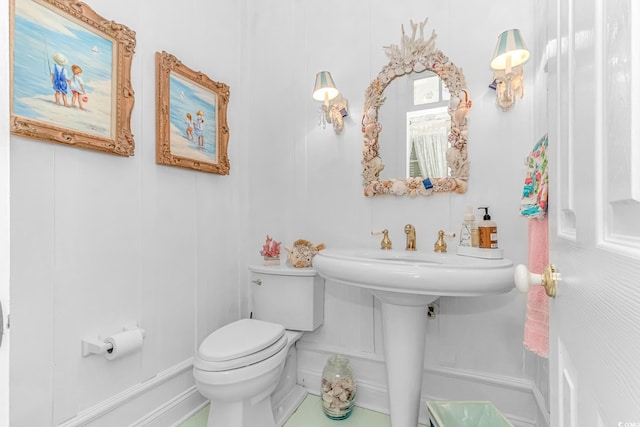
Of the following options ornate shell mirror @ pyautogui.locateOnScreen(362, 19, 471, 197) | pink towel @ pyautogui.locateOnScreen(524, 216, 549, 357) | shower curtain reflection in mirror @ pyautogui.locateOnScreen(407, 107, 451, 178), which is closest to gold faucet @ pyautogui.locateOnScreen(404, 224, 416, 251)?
ornate shell mirror @ pyautogui.locateOnScreen(362, 19, 471, 197)

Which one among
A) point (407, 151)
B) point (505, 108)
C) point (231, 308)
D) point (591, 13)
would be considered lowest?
point (231, 308)

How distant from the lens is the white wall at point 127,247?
1097 millimetres

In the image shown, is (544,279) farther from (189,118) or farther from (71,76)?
(189,118)

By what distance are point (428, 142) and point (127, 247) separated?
152 cm

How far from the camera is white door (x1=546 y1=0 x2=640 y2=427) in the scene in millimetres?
274

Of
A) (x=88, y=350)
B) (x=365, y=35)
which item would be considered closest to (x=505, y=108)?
(x=365, y=35)

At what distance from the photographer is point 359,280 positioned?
120 centimetres

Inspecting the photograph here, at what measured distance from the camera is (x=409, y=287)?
1.11 meters

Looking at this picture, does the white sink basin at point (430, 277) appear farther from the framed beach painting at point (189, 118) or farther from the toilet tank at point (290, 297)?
the framed beach painting at point (189, 118)

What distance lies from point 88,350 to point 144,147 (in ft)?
2.87

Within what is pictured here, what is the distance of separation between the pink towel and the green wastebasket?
51cm

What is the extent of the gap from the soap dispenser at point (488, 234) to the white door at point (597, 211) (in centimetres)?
90

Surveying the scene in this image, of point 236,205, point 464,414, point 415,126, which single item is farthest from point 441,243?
point 236,205

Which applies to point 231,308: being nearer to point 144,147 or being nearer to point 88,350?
point 88,350
